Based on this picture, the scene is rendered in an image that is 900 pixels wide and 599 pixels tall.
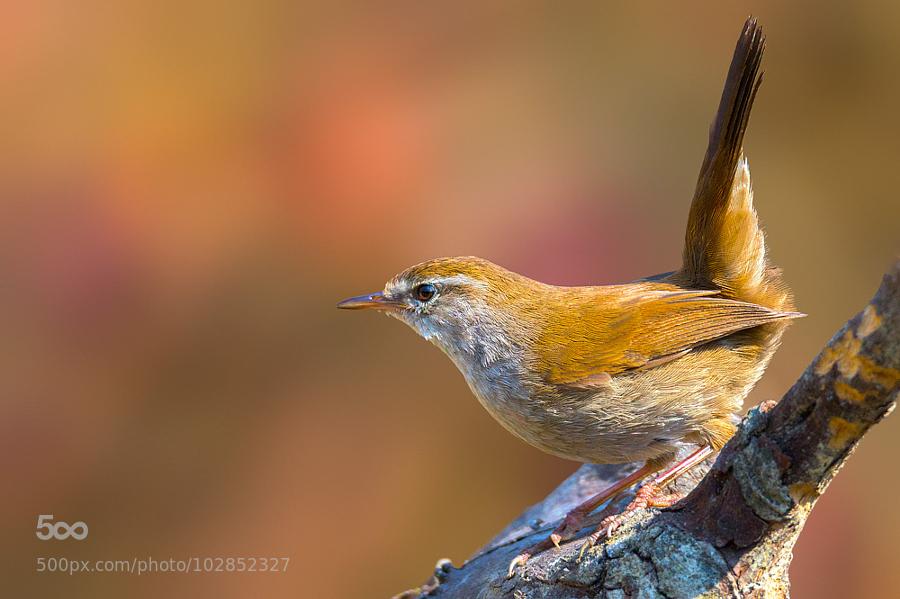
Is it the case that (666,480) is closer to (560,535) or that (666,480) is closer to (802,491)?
(560,535)

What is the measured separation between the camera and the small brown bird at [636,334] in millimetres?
2820

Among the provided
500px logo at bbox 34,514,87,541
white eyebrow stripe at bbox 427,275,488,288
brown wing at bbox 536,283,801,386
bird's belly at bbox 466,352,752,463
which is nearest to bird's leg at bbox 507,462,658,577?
bird's belly at bbox 466,352,752,463

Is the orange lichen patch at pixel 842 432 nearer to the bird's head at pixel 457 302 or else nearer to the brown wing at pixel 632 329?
the brown wing at pixel 632 329

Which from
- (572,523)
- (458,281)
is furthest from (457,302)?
(572,523)

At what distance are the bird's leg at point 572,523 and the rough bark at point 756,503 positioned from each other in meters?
0.08

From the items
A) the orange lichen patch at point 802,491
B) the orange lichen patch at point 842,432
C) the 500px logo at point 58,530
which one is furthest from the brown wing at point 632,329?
the 500px logo at point 58,530

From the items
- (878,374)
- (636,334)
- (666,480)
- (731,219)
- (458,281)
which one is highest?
(731,219)

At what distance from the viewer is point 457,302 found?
3174mm

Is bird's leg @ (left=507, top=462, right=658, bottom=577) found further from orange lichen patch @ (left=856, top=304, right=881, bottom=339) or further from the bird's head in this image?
orange lichen patch @ (left=856, top=304, right=881, bottom=339)

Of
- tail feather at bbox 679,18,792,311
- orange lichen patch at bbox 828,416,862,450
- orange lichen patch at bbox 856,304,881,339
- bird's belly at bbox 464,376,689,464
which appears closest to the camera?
orange lichen patch at bbox 856,304,881,339

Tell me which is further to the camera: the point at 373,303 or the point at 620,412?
the point at 373,303

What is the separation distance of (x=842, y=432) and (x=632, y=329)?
137 centimetres

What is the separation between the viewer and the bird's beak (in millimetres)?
3240

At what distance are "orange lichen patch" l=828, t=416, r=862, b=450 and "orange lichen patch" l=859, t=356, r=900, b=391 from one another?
12 cm
